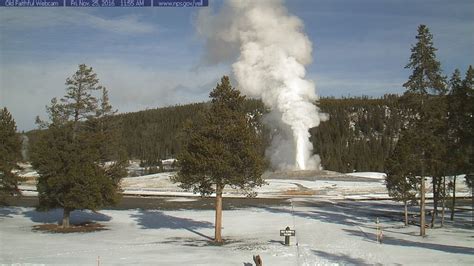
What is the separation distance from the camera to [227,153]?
95.8 ft

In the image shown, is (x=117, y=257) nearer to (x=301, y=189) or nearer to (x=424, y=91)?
(x=424, y=91)

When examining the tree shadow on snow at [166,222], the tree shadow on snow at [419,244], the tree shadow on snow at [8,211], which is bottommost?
the tree shadow on snow at [8,211]

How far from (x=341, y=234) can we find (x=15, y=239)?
20.7 meters

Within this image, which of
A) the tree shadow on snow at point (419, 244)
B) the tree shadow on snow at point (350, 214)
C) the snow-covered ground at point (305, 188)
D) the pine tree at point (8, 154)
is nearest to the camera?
the tree shadow on snow at point (419, 244)

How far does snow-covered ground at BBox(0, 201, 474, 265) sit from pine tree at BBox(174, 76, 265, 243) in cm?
369

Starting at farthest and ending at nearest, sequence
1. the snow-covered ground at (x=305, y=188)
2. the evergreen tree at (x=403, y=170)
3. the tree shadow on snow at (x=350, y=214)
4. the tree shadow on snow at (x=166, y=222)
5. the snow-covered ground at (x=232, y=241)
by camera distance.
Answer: the snow-covered ground at (x=305, y=188)
the tree shadow on snow at (x=350, y=214)
the tree shadow on snow at (x=166, y=222)
the evergreen tree at (x=403, y=170)
the snow-covered ground at (x=232, y=241)

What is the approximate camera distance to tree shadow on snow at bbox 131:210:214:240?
1464 inches

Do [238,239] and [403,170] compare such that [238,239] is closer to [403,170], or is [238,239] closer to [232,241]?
[232,241]

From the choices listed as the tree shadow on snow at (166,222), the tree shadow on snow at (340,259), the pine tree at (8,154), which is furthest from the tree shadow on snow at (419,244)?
the pine tree at (8,154)

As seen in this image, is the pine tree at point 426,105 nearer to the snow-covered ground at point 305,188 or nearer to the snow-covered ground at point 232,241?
the snow-covered ground at point 232,241

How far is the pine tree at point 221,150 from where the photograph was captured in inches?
1147

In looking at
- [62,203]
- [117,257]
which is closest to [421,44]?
[117,257]

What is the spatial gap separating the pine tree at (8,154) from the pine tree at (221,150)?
646 inches

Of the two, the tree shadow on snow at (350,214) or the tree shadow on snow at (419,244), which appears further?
the tree shadow on snow at (350,214)
